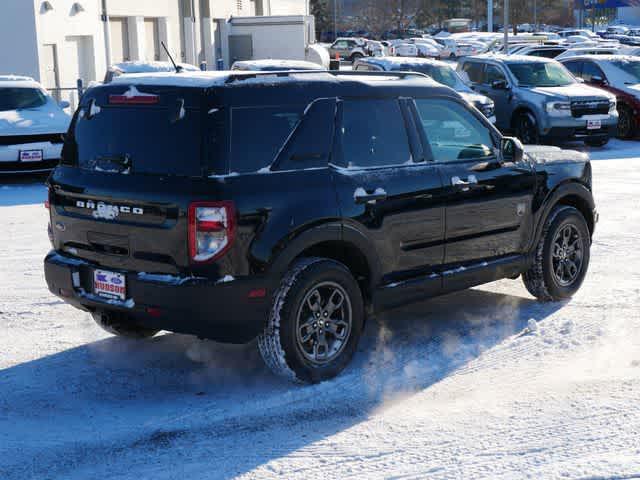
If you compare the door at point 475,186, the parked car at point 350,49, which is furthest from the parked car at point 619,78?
the parked car at point 350,49

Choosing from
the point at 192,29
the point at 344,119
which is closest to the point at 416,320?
the point at 344,119

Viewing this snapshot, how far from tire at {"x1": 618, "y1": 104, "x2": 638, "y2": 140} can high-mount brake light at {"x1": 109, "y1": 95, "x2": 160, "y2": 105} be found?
16.6m

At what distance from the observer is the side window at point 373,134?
6.27 meters

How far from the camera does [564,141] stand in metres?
20.3

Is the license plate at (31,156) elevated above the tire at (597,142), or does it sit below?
above

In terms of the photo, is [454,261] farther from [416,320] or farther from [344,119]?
[344,119]

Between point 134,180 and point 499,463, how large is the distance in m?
2.60

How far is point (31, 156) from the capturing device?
14789 mm

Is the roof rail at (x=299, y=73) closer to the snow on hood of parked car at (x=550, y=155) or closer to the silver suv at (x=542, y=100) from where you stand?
the snow on hood of parked car at (x=550, y=155)

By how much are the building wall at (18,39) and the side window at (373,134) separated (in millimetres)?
25946

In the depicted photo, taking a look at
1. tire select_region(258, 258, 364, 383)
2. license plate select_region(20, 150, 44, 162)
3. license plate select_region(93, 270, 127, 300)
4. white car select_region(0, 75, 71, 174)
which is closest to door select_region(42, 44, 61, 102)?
white car select_region(0, 75, 71, 174)

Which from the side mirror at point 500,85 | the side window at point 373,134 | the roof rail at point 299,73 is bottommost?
the side mirror at point 500,85

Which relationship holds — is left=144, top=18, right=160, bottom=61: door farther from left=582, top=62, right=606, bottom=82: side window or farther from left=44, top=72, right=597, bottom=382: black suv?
left=44, top=72, right=597, bottom=382: black suv

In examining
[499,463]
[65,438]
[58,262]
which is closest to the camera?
[499,463]
